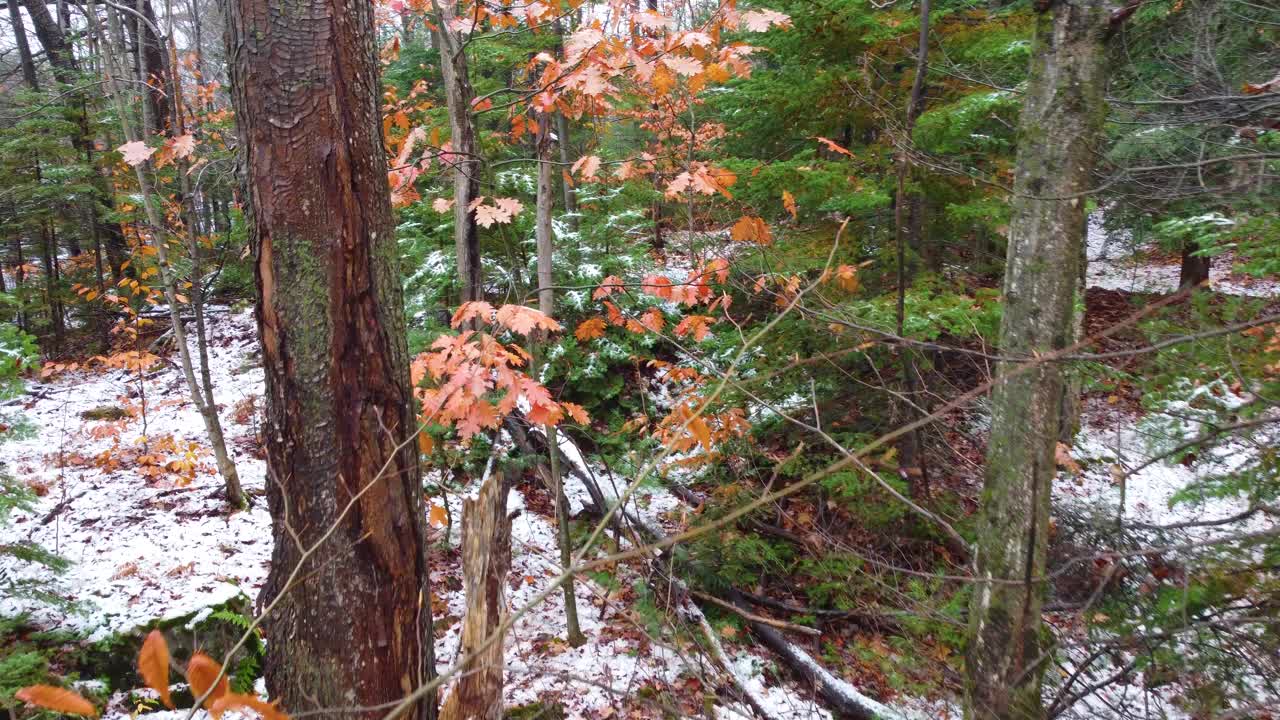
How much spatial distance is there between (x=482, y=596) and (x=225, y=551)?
14.2ft

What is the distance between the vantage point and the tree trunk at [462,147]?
3.68m

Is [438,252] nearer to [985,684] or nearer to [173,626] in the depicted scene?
[173,626]

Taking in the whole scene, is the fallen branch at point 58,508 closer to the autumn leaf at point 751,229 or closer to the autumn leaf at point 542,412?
the autumn leaf at point 542,412

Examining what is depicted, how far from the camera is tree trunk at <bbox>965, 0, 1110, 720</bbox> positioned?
285 centimetres

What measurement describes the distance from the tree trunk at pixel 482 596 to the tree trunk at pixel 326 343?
0.48 m

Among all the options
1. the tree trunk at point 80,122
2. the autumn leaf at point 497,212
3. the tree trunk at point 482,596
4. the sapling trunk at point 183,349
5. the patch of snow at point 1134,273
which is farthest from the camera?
the patch of snow at point 1134,273

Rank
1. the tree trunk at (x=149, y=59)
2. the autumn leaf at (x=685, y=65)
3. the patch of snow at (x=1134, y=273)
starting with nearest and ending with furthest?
the autumn leaf at (x=685, y=65), the tree trunk at (x=149, y=59), the patch of snow at (x=1134, y=273)

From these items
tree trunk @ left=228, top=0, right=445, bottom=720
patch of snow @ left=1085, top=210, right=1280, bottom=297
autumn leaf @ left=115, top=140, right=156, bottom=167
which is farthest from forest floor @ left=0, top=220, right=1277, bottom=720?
patch of snow @ left=1085, top=210, right=1280, bottom=297

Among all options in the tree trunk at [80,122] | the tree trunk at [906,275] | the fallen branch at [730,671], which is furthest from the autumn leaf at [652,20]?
the tree trunk at [80,122]

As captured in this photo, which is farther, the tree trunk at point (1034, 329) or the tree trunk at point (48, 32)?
the tree trunk at point (48, 32)

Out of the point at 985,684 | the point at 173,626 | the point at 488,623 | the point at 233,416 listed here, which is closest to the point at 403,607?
the point at 488,623

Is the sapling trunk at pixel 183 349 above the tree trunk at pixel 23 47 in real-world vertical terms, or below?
below

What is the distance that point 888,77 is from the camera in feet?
19.2

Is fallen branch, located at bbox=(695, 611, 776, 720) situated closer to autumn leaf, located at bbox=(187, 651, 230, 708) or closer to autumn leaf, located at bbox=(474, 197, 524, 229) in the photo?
autumn leaf, located at bbox=(474, 197, 524, 229)
